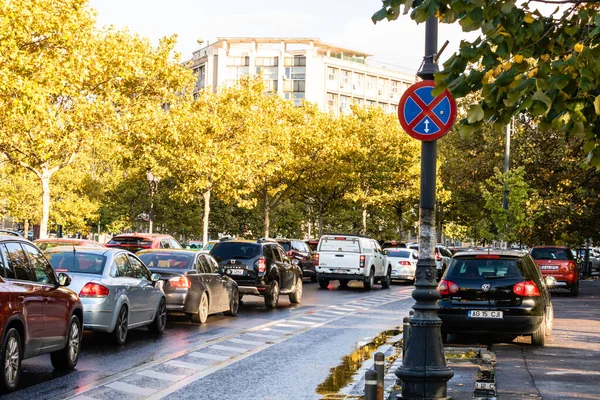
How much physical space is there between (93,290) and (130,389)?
Result: 4093 mm

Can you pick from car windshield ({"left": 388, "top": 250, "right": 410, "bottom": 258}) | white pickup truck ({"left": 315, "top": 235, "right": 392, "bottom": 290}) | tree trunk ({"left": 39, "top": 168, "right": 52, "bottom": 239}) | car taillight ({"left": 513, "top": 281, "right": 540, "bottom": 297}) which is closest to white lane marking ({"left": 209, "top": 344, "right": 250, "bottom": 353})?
car taillight ({"left": 513, "top": 281, "right": 540, "bottom": 297})

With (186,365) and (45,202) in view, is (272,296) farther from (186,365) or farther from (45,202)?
(186,365)

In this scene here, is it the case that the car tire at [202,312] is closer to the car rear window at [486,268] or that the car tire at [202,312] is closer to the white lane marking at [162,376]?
the car rear window at [486,268]

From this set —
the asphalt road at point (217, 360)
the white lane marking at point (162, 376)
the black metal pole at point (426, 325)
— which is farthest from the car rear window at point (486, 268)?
the black metal pole at point (426, 325)

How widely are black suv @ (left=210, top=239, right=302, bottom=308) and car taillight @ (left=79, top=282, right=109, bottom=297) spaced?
30.7 ft

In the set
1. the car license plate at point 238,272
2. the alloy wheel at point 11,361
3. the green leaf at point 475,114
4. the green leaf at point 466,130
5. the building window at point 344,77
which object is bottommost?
the alloy wheel at point 11,361

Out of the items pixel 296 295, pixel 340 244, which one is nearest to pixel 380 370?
pixel 296 295

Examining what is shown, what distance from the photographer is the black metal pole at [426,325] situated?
10.1 metres

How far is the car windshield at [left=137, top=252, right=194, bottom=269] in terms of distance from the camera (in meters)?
20.4

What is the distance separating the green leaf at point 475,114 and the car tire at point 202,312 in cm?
1344

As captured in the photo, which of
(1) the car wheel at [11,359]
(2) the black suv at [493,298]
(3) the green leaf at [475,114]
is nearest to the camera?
(3) the green leaf at [475,114]

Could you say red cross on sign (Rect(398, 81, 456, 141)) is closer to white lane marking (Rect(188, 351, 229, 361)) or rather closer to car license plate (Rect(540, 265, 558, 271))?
white lane marking (Rect(188, 351, 229, 361))

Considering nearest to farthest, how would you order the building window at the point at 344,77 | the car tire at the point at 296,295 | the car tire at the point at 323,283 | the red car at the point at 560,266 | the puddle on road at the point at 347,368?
1. the puddle on road at the point at 347,368
2. the car tire at the point at 296,295
3. the red car at the point at 560,266
4. the car tire at the point at 323,283
5. the building window at the point at 344,77

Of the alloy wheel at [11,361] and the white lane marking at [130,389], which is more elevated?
the alloy wheel at [11,361]
